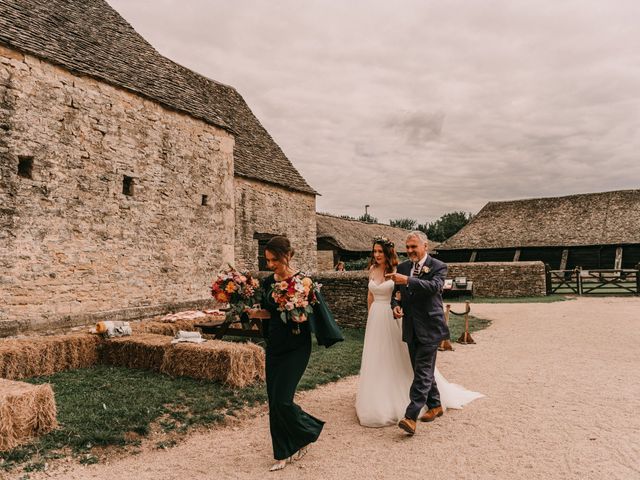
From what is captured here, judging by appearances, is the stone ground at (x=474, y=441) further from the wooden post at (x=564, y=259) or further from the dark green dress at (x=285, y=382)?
the wooden post at (x=564, y=259)

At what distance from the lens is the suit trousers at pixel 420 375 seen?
464 cm

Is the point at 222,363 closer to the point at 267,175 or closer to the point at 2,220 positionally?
the point at 2,220

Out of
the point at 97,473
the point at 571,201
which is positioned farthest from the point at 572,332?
the point at 571,201

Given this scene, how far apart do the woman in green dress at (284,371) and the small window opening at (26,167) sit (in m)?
7.16

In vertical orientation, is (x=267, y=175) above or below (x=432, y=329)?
above

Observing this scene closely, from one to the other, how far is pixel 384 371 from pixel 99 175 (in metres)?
8.18

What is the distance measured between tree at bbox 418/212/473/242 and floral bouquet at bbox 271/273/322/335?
6936 cm

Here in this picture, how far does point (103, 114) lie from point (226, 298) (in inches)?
320

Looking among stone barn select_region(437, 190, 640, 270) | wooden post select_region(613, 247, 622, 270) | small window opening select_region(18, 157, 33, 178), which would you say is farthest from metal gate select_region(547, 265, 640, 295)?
small window opening select_region(18, 157, 33, 178)

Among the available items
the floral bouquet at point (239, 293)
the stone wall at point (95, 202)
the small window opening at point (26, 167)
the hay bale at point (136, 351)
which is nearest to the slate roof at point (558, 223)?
the stone wall at point (95, 202)

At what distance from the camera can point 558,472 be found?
3762mm

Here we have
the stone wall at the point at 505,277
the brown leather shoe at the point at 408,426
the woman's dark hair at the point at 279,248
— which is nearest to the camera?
the woman's dark hair at the point at 279,248

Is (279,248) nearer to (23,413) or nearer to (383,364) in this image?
(383,364)

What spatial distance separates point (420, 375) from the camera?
484cm
